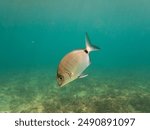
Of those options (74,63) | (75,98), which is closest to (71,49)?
(74,63)

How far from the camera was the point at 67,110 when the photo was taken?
24.4 ft

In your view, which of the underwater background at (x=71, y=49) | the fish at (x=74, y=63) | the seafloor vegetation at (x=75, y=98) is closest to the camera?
the fish at (x=74, y=63)

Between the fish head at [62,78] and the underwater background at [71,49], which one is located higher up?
the underwater background at [71,49]

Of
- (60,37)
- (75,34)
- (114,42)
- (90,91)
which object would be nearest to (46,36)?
(60,37)

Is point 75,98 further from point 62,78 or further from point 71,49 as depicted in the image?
point 62,78

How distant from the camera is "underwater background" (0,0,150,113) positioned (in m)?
8.47

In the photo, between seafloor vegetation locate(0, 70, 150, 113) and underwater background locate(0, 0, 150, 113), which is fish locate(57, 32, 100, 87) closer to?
underwater background locate(0, 0, 150, 113)

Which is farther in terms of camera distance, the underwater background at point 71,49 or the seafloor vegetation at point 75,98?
the underwater background at point 71,49

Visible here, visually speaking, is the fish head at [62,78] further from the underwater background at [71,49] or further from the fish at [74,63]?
the underwater background at [71,49]

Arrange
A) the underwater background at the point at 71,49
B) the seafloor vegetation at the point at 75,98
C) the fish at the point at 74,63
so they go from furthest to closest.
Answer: the underwater background at the point at 71,49
the seafloor vegetation at the point at 75,98
the fish at the point at 74,63

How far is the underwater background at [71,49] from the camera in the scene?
8.47 m

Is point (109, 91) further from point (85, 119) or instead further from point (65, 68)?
point (65, 68)

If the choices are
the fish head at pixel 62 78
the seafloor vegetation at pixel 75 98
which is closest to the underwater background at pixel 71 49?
the seafloor vegetation at pixel 75 98

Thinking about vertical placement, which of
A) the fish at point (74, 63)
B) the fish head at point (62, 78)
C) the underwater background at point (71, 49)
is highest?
the underwater background at point (71, 49)
